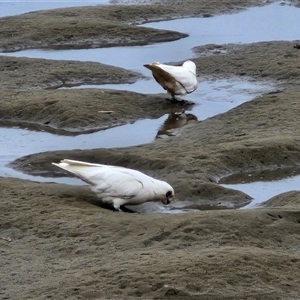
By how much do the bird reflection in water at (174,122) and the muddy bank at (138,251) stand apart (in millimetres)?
2991

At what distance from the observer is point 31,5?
69.6 feet

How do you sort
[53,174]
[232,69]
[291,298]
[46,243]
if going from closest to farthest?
[291,298] < [46,243] < [53,174] < [232,69]

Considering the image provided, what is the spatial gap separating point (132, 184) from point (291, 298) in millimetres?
2448

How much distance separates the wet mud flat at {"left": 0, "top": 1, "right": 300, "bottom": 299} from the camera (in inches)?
260

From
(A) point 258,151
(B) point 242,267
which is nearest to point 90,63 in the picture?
(A) point 258,151

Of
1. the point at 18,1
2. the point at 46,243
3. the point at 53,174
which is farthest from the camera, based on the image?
the point at 18,1

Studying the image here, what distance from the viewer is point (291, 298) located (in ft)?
21.3

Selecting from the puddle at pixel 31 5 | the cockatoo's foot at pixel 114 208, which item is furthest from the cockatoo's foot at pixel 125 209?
the puddle at pixel 31 5

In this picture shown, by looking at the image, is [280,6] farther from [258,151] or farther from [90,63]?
[258,151]

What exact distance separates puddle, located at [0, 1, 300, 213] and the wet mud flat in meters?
0.40

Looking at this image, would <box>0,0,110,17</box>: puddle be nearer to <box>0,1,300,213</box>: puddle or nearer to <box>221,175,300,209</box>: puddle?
<box>0,1,300,213</box>: puddle

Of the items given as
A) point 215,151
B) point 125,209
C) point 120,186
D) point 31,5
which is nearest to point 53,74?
point 215,151

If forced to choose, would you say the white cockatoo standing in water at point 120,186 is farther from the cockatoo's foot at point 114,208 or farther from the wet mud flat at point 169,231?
the wet mud flat at point 169,231

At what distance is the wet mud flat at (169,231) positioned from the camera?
6598 mm
